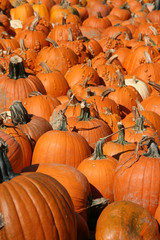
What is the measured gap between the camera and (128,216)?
2389 millimetres

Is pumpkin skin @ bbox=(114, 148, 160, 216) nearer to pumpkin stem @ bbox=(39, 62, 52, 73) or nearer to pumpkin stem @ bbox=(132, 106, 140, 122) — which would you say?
pumpkin stem @ bbox=(132, 106, 140, 122)

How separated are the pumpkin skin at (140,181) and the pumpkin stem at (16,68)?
2668mm

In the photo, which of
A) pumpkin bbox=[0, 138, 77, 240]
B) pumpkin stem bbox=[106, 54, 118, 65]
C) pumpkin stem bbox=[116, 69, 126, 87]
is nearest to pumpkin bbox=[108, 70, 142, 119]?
pumpkin stem bbox=[116, 69, 126, 87]

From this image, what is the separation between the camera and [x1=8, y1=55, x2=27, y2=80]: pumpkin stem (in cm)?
502

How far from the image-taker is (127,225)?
7.69ft

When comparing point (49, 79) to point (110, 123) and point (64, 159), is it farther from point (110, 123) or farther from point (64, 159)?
point (64, 159)

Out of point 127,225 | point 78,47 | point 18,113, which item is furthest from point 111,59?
point 127,225

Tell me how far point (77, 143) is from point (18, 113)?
0.77m

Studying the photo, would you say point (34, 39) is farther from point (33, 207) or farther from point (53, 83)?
point (33, 207)

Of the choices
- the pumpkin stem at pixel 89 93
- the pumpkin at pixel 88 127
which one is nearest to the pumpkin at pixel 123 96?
the pumpkin stem at pixel 89 93

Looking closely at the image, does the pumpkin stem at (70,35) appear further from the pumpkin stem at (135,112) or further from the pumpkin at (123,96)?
the pumpkin stem at (135,112)

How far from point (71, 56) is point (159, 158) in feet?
14.4

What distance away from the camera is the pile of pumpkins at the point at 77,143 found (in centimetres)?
210

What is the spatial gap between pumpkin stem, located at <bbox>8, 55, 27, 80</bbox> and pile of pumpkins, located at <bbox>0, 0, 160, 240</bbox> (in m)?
0.01
